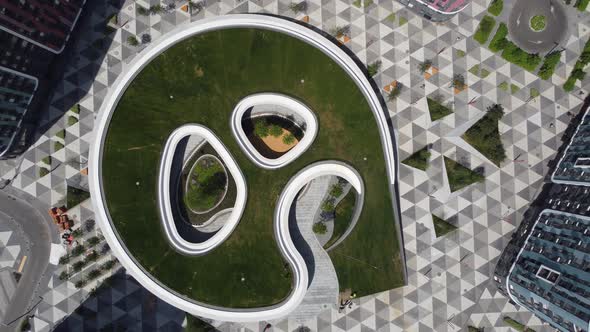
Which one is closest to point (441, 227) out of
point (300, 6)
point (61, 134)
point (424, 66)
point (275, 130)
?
point (424, 66)

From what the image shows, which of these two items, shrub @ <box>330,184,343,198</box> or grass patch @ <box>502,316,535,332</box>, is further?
grass patch @ <box>502,316,535,332</box>

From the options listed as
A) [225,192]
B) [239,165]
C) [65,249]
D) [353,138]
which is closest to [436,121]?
[353,138]

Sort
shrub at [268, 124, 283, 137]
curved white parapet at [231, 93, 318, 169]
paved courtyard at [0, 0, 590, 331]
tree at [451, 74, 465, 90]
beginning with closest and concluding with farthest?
1. curved white parapet at [231, 93, 318, 169]
2. shrub at [268, 124, 283, 137]
3. paved courtyard at [0, 0, 590, 331]
4. tree at [451, 74, 465, 90]

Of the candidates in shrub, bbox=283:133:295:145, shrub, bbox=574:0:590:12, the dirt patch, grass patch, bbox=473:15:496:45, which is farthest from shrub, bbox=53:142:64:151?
shrub, bbox=574:0:590:12

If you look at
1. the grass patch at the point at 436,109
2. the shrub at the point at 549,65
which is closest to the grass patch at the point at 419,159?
the grass patch at the point at 436,109

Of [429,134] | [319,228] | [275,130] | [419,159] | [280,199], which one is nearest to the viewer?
[280,199]

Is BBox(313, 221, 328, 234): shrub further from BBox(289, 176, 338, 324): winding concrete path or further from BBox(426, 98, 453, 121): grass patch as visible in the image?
BBox(426, 98, 453, 121): grass patch

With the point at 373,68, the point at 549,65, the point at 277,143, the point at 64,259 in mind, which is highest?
the point at 373,68

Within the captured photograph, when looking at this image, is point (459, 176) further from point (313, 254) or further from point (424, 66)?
point (313, 254)
